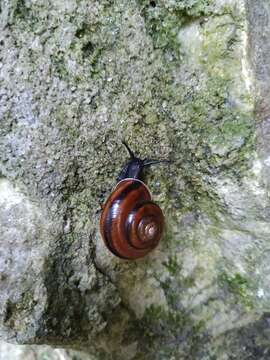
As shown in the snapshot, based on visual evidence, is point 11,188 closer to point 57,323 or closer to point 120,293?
point 57,323

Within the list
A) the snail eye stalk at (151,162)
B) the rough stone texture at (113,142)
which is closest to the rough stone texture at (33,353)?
the rough stone texture at (113,142)

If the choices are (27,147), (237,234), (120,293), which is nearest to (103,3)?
(27,147)

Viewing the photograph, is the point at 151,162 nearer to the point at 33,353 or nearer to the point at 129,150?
the point at 129,150

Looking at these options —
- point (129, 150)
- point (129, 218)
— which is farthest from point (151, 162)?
point (129, 218)

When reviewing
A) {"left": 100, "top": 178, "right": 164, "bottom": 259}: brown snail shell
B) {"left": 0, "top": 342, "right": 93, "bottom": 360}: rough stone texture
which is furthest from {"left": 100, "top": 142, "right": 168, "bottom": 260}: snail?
{"left": 0, "top": 342, "right": 93, "bottom": 360}: rough stone texture

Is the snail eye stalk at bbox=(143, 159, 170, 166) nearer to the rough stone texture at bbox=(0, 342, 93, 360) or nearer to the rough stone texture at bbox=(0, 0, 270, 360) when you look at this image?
the rough stone texture at bbox=(0, 0, 270, 360)

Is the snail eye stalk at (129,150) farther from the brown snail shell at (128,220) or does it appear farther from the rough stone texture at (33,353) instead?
the rough stone texture at (33,353)
